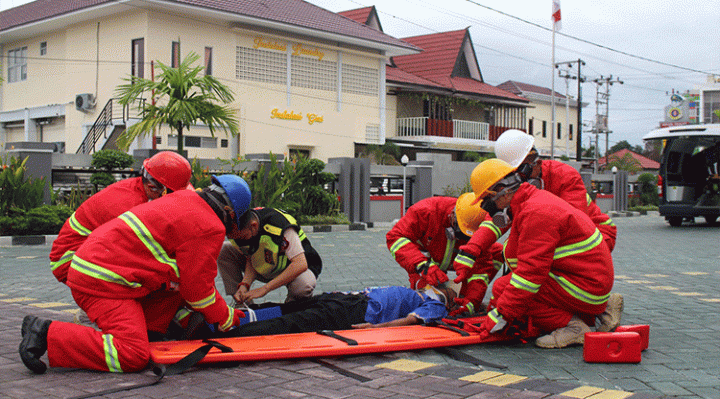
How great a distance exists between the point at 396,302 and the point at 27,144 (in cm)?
1176

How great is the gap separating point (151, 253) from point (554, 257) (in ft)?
9.38

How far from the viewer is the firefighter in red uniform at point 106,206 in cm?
529

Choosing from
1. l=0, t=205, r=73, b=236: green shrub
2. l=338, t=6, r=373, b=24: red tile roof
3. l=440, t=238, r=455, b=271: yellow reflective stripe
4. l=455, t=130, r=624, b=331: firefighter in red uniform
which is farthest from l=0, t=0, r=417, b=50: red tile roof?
l=455, t=130, r=624, b=331: firefighter in red uniform

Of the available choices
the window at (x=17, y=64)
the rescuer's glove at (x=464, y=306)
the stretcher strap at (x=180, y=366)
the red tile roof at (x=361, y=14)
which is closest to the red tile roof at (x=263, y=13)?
the window at (x=17, y=64)

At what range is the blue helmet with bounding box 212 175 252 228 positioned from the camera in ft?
16.2

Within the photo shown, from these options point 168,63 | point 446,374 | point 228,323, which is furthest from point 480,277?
point 168,63

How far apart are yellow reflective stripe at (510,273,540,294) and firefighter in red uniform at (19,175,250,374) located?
81.9 inches

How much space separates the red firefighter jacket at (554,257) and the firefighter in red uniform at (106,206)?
2.56 metres

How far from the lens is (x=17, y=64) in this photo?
30.6 meters

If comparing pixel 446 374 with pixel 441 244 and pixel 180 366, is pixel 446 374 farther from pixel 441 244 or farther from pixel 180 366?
pixel 441 244

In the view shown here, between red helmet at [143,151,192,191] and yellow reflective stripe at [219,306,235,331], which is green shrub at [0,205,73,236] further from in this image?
yellow reflective stripe at [219,306,235,331]

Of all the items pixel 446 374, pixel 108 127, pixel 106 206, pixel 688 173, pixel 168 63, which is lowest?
pixel 446 374

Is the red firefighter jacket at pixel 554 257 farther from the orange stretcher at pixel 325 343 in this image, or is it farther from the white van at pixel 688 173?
the white van at pixel 688 173

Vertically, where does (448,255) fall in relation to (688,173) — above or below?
below
